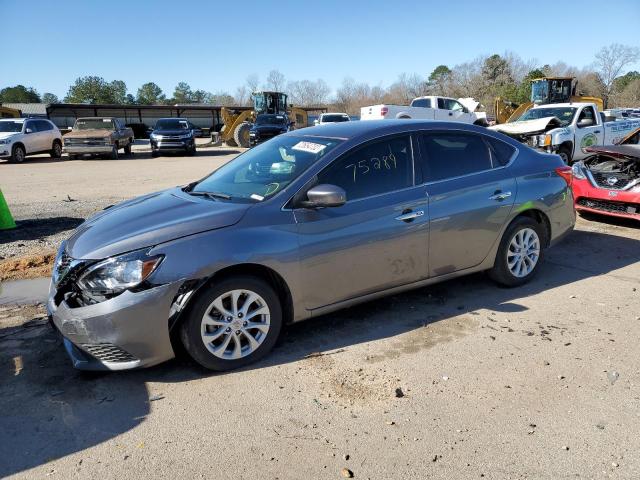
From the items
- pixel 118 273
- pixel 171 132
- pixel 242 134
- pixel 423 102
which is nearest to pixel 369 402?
pixel 118 273

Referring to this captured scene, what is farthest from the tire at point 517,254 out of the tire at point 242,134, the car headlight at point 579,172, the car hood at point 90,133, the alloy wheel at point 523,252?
the tire at point 242,134

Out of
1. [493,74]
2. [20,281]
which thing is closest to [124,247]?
[20,281]

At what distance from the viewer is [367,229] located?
400cm

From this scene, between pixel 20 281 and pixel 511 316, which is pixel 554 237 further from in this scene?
pixel 20 281

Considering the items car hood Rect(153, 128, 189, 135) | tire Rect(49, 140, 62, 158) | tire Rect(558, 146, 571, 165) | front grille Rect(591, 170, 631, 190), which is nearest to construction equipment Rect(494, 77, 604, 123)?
tire Rect(558, 146, 571, 165)

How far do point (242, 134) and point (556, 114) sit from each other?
19.9m

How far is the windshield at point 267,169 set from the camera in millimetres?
3996

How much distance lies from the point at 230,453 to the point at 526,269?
143 inches

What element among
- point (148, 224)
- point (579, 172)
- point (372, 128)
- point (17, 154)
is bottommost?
point (579, 172)

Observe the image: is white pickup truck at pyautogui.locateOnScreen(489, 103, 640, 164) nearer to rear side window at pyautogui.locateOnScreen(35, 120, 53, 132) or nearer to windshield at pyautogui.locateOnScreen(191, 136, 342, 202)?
windshield at pyautogui.locateOnScreen(191, 136, 342, 202)

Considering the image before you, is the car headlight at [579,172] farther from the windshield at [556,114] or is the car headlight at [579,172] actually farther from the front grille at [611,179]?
the windshield at [556,114]

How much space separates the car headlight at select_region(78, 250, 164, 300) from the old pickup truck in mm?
21517

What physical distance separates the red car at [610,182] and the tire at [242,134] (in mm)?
23601

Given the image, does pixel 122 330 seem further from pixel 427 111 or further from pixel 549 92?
pixel 549 92
